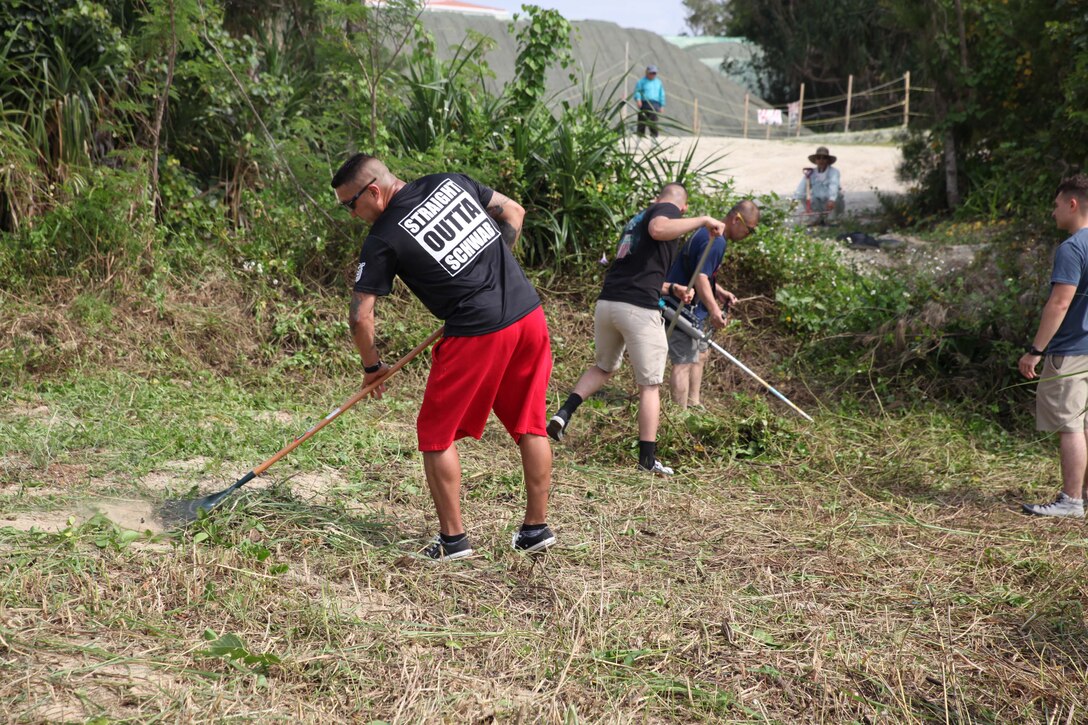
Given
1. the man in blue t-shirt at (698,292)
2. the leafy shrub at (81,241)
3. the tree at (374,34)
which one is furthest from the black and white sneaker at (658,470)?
the leafy shrub at (81,241)

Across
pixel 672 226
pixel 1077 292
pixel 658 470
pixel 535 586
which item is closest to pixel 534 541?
pixel 535 586

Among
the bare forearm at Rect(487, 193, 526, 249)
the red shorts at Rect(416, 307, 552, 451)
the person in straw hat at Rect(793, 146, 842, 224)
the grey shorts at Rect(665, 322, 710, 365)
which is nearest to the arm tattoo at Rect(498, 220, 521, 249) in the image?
the bare forearm at Rect(487, 193, 526, 249)

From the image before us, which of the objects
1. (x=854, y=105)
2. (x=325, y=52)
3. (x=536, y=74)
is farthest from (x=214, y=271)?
(x=854, y=105)

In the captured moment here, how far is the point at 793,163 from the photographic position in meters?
17.4

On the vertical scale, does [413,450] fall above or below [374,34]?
below

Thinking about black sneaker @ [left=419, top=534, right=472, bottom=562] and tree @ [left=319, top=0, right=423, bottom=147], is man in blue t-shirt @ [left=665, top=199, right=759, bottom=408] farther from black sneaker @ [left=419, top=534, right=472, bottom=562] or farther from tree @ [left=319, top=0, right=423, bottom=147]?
tree @ [left=319, top=0, right=423, bottom=147]

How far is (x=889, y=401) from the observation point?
22.2 ft

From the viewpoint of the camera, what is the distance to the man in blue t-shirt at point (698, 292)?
618cm

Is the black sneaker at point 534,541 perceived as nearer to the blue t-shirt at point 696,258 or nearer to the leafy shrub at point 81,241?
the blue t-shirt at point 696,258

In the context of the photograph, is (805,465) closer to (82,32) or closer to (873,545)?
(873,545)

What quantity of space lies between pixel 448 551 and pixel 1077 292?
3.44 meters

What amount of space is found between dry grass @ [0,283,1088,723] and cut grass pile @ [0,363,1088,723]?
0.01 metres

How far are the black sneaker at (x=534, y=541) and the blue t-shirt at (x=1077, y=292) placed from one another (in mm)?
2871

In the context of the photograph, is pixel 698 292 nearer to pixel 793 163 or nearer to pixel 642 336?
pixel 642 336
